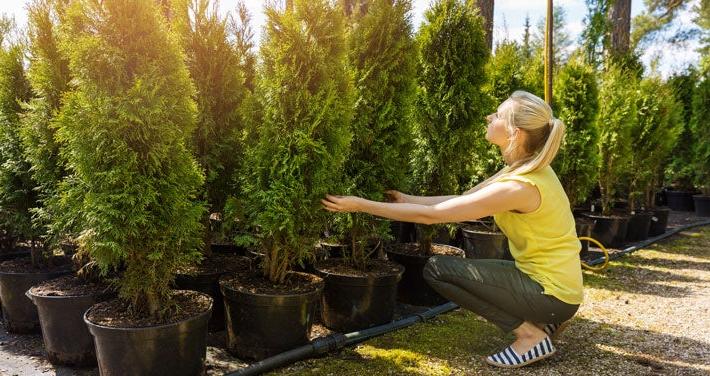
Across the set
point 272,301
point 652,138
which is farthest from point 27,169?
point 652,138

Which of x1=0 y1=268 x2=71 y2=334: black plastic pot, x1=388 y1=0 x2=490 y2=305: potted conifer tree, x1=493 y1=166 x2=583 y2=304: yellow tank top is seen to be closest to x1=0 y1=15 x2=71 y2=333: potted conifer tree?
x1=0 y1=268 x2=71 y2=334: black plastic pot

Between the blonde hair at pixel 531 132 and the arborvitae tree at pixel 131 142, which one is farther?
the blonde hair at pixel 531 132

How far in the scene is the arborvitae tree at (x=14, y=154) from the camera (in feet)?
13.3

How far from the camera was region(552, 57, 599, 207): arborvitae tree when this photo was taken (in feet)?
22.6

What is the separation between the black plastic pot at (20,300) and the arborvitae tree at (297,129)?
1760 millimetres

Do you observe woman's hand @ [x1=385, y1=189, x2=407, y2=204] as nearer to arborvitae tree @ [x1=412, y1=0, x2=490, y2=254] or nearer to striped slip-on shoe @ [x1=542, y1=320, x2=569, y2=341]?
arborvitae tree @ [x1=412, y1=0, x2=490, y2=254]

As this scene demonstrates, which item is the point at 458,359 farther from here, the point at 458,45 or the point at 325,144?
the point at 458,45

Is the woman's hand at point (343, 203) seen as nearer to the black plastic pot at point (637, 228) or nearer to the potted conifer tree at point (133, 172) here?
the potted conifer tree at point (133, 172)

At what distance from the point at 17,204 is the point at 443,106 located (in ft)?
11.9

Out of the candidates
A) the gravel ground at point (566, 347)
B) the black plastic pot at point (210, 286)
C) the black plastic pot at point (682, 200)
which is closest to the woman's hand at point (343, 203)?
the gravel ground at point (566, 347)

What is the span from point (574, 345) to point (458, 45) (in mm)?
2741

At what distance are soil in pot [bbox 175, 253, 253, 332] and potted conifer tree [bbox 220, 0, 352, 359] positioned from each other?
29 centimetres

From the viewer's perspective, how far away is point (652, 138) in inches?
338

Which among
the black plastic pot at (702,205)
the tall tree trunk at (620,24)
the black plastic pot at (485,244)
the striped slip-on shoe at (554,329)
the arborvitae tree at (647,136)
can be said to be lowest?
the striped slip-on shoe at (554,329)
